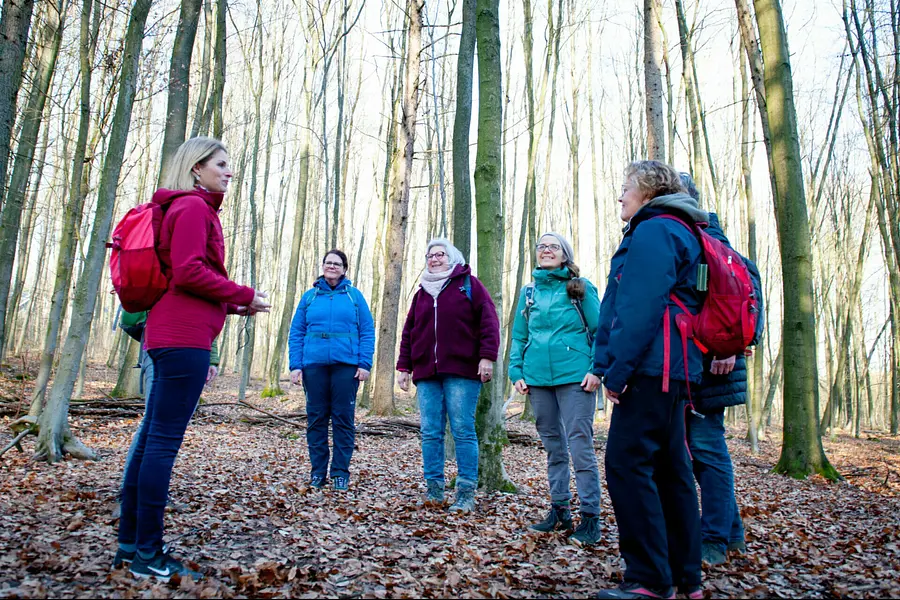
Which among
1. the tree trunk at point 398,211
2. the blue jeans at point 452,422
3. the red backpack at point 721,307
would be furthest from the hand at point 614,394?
the tree trunk at point 398,211

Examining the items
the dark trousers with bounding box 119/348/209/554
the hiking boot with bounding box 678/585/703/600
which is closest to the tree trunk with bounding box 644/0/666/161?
the hiking boot with bounding box 678/585/703/600

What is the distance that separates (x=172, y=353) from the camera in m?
2.55

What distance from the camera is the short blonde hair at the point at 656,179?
2727 mm

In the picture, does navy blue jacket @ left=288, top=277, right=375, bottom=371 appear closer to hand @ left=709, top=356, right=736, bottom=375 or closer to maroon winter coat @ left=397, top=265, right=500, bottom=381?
maroon winter coat @ left=397, top=265, right=500, bottom=381

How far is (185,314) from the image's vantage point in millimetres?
2621

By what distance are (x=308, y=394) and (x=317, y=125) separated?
17312 mm

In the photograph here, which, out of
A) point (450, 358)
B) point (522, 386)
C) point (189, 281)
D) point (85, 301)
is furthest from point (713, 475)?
point (85, 301)

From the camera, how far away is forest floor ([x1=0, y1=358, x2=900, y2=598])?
2.64m

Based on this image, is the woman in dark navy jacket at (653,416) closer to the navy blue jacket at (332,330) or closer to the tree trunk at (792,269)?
the navy blue jacket at (332,330)

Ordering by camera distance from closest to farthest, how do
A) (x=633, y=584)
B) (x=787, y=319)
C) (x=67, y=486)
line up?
(x=633, y=584), (x=67, y=486), (x=787, y=319)

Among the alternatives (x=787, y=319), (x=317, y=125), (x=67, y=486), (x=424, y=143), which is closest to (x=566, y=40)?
(x=424, y=143)

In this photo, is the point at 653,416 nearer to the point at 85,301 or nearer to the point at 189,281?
the point at 189,281

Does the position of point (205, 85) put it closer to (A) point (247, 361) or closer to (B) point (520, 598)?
(A) point (247, 361)

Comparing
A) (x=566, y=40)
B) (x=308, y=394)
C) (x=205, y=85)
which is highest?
(x=566, y=40)
